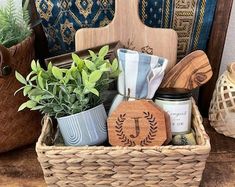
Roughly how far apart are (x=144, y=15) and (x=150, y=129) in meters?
0.27

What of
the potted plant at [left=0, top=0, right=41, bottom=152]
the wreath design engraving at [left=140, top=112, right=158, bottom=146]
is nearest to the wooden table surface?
the potted plant at [left=0, top=0, right=41, bottom=152]

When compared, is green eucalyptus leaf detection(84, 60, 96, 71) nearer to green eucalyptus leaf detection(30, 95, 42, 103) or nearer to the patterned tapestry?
green eucalyptus leaf detection(30, 95, 42, 103)

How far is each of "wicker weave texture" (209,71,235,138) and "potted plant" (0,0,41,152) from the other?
380 millimetres

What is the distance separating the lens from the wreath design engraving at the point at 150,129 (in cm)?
54

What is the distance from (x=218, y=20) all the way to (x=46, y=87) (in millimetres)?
397

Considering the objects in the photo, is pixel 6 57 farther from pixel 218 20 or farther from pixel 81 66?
pixel 218 20

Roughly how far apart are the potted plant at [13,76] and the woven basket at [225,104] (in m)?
0.38

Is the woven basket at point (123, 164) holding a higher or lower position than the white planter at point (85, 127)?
lower

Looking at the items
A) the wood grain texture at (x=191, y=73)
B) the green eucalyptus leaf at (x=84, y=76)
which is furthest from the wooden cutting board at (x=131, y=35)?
the green eucalyptus leaf at (x=84, y=76)

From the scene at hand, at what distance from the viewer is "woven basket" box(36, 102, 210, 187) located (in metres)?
0.52

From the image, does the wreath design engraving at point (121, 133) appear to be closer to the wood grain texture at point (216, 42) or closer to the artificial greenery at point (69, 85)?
the artificial greenery at point (69, 85)

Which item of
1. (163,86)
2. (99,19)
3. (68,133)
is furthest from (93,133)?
(99,19)

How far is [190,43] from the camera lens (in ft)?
2.41

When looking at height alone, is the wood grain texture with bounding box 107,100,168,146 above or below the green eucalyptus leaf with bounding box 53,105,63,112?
below
